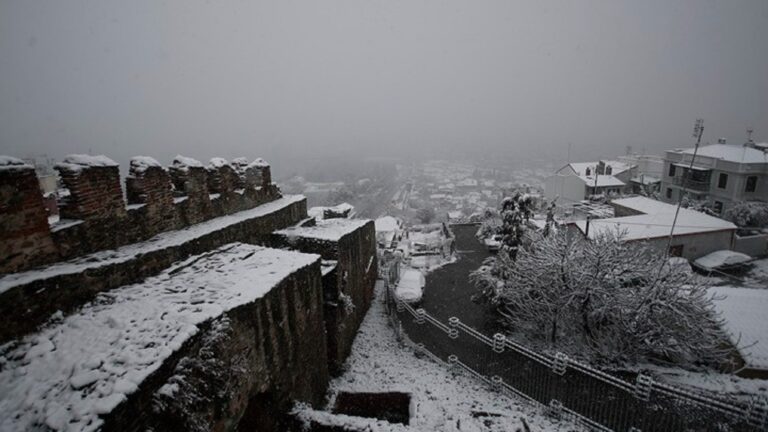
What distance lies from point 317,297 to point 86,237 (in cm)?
444

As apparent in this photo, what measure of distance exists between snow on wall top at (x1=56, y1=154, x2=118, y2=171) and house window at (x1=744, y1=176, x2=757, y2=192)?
3954 centimetres

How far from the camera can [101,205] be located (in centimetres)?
586

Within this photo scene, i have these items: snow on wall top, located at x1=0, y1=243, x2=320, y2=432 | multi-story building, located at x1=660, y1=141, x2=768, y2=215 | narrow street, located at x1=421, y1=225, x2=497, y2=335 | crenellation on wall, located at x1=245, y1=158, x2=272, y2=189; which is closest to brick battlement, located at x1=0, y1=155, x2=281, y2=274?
snow on wall top, located at x1=0, y1=243, x2=320, y2=432

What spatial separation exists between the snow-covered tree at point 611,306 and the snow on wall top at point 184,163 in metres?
10.7

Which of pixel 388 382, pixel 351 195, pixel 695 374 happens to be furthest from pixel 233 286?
pixel 351 195

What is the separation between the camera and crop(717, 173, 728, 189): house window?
1107 inches

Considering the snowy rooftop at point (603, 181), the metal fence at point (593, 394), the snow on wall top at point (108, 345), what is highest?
the snow on wall top at point (108, 345)

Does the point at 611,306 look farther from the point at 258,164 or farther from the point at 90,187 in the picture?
the point at 90,187

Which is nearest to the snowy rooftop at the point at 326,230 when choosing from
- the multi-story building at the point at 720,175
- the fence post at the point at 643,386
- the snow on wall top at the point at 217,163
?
the snow on wall top at the point at 217,163

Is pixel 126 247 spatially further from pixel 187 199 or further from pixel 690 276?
pixel 690 276

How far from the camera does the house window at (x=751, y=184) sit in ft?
88.9

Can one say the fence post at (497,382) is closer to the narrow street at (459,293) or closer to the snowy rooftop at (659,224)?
the narrow street at (459,293)

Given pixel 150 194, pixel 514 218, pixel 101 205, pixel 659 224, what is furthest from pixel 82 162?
pixel 659 224

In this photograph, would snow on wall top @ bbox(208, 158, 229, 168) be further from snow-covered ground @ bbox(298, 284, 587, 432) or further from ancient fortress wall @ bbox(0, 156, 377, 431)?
snow-covered ground @ bbox(298, 284, 587, 432)
